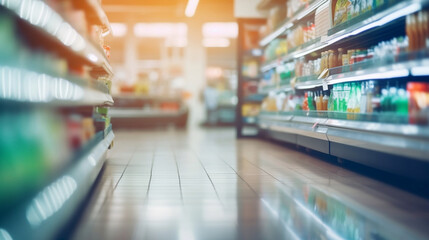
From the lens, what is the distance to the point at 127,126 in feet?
39.3

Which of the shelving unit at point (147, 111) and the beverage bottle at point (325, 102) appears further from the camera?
the shelving unit at point (147, 111)

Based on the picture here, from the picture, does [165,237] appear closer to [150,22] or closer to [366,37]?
[366,37]

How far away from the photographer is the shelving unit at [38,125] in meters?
1.64

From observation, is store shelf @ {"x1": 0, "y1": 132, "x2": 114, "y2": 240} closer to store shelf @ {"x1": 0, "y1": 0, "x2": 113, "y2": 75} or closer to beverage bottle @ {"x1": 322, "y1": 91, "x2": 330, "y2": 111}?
store shelf @ {"x1": 0, "y1": 0, "x2": 113, "y2": 75}

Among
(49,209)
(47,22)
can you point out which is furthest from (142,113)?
(49,209)

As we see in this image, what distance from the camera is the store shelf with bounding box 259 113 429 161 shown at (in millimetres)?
2793

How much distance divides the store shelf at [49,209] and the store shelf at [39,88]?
0.37 meters

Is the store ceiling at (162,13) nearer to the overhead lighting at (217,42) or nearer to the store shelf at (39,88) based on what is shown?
the overhead lighting at (217,42)

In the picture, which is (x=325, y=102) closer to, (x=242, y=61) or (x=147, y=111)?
(x=242, y=61)

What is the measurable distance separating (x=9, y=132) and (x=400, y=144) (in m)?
2.37

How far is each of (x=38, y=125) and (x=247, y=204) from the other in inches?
52.7

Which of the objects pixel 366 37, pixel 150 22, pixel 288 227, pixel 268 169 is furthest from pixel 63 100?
pixel 150 22

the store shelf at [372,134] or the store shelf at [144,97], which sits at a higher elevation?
the store shelf at [144,97]

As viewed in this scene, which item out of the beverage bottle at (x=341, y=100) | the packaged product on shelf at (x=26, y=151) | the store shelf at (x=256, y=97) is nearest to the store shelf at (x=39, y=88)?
the packaged product on shelf at (x=26, y=151)
